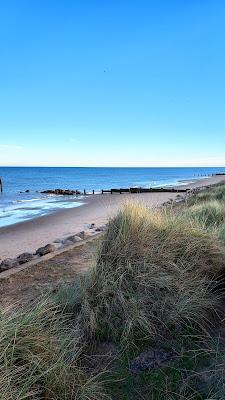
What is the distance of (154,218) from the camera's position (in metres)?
5.21

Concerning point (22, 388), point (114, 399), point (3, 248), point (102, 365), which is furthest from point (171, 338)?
point (3, 248)

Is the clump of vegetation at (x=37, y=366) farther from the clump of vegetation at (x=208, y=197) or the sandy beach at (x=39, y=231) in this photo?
the clump of vegetation at (x=208, y=197)

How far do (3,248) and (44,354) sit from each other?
30.4 ft

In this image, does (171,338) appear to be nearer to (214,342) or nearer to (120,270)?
(214,342)

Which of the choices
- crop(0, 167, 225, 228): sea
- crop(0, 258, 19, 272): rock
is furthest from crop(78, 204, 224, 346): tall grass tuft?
crop(0, 167, 225, 228): sea

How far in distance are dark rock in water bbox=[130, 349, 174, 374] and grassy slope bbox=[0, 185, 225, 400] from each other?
63 mm

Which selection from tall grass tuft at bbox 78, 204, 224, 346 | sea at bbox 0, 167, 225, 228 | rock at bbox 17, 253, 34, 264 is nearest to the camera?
tall grass tuft at bbox 78, 204, 224, 346

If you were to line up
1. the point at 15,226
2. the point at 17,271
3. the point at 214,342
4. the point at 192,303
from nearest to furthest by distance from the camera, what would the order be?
the point at 214,342 < the point at 192,303 < the point at 17,271 < the point at 15,226

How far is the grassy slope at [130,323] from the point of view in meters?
2.78

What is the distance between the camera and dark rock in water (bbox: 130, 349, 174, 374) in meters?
3.24

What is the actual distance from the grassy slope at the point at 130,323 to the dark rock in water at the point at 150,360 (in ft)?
0.21

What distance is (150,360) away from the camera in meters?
3.36

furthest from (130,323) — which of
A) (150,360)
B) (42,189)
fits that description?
(42,189)

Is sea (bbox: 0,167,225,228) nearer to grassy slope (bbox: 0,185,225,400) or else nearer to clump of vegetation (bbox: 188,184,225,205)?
clump of vegetation (bbox: 188,184,225,205)
